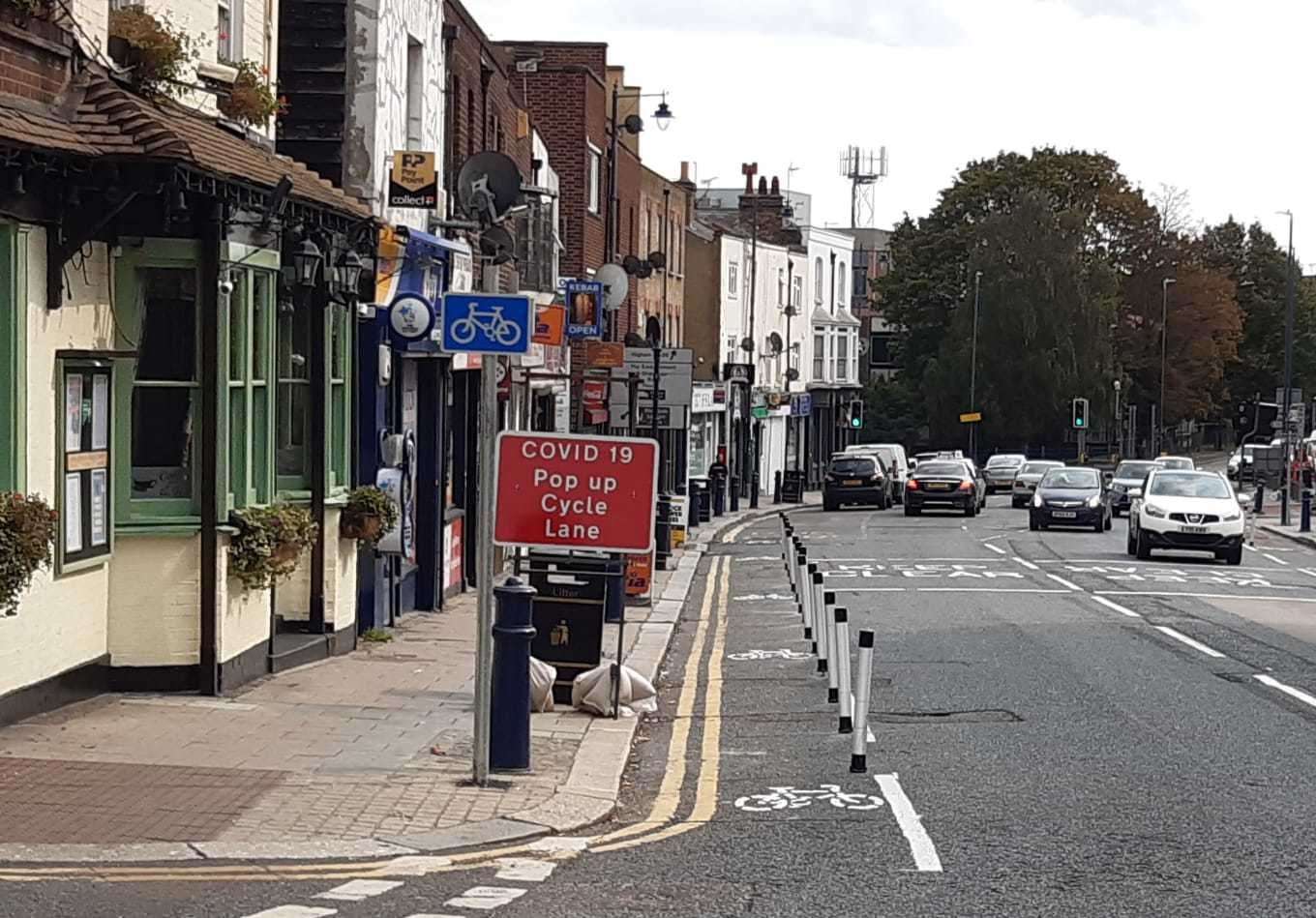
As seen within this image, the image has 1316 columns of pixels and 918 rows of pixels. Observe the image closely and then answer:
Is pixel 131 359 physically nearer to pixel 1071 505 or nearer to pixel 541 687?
pixel 541 687

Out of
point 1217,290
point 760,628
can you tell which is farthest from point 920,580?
point 1217,290

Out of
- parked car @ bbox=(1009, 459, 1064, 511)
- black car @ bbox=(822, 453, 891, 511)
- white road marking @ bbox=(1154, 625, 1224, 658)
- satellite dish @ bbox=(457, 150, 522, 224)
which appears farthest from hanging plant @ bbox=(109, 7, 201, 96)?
parked car @ bbox=(1009, 459, 1064, 511)

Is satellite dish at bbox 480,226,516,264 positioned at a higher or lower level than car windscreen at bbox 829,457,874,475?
higher

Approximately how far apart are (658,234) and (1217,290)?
46.6 meters

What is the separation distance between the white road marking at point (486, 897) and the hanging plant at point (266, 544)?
18.9ft

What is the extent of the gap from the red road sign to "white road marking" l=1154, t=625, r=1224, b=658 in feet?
26.7

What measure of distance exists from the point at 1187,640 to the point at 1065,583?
8.41 metres

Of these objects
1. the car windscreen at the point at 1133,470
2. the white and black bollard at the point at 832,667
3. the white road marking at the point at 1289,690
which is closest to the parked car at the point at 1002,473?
the car windscreen at the point at 1133,470

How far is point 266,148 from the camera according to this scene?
51.9ft

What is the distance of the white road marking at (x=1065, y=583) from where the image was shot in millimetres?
26641

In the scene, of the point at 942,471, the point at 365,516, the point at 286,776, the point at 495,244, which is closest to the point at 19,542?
the point at 286,776

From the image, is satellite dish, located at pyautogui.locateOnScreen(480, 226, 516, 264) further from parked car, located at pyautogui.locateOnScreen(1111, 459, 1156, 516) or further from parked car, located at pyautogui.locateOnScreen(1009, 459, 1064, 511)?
parked car, located at pyautogui.locateOnScreen(1009, 459, 1064, 511)

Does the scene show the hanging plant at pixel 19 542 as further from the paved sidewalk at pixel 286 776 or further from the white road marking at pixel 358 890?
the white road marking at pixel 358 890

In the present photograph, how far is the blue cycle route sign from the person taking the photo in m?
10.4
